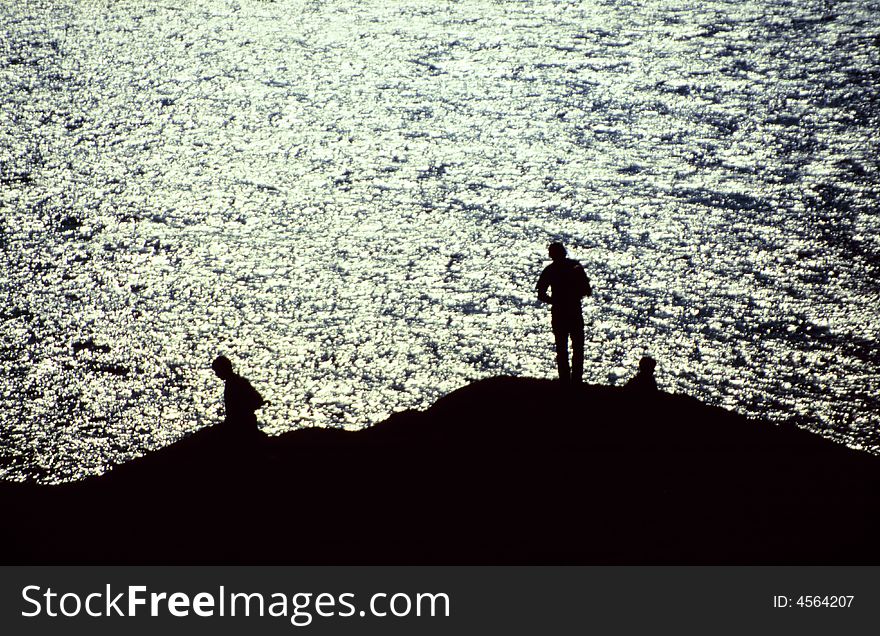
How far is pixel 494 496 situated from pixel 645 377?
81.7 inches

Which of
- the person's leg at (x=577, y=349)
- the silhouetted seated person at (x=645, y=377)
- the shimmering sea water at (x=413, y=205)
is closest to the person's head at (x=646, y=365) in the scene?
the silhouetted seated person at (x=645, y=377)

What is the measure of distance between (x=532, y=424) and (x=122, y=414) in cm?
569

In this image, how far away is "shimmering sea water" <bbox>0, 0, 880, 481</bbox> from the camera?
12.0 m

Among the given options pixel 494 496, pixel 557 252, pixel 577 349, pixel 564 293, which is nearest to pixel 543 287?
pixel 564 293

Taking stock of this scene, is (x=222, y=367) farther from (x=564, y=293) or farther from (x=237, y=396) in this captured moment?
(x=564, y=293)

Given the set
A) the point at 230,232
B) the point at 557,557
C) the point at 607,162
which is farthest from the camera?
the point at 607,162

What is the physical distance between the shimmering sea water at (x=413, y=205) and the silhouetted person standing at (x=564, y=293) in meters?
2.16

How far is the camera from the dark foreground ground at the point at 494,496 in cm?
843

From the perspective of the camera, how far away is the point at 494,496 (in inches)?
356

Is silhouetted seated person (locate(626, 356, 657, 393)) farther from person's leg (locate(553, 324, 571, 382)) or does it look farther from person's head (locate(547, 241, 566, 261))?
person's head (locate(547, 241, 566, 261))

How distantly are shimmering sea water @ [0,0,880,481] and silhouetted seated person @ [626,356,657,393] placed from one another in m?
2.14

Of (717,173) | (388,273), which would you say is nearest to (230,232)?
(388,273)

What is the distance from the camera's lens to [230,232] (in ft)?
51.6

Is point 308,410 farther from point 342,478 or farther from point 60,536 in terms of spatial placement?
point 60,536
